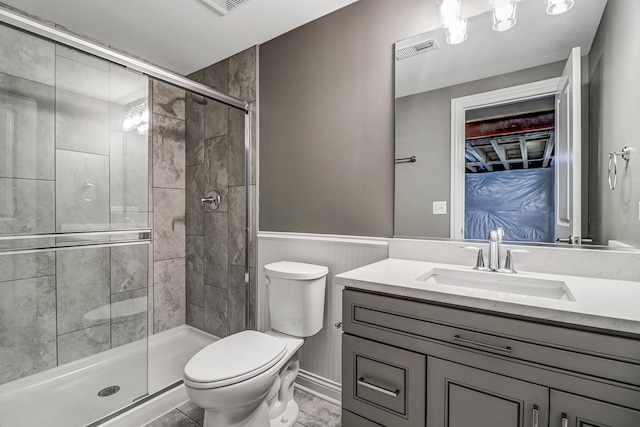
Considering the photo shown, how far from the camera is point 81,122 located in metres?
1.64

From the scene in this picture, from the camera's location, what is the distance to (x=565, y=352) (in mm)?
785

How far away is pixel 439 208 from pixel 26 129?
214 centimetres

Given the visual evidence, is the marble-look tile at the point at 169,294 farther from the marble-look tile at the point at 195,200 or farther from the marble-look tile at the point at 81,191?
the marble-look tile at the point at 81,191

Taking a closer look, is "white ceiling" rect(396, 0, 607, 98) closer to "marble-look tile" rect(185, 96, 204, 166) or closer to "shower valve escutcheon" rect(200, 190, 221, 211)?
"shower valve escutcheon" rect(200, 190, 221, 211)

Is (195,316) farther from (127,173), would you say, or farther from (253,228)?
(127,173)

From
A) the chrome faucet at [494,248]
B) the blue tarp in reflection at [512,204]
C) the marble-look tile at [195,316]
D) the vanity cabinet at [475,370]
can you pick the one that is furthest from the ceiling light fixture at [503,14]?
the marble-look tile at [195,316]

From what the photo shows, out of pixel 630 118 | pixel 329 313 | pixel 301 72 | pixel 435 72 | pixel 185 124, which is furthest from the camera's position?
pixel 185 124

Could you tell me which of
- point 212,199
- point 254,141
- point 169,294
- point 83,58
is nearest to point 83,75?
point 83,58

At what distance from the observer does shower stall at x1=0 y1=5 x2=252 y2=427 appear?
1471 mm

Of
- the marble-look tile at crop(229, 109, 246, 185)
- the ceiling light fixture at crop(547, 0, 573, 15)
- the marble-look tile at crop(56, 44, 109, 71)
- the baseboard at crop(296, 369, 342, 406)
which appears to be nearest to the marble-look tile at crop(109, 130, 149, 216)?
the marble-look tile at crop(56, 44, 109, 71)

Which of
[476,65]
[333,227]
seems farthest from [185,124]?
[476,65]

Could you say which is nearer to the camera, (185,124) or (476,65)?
(476,65)

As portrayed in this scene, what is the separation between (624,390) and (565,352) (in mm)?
127

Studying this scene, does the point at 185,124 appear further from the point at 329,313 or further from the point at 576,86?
the point at 576,86
